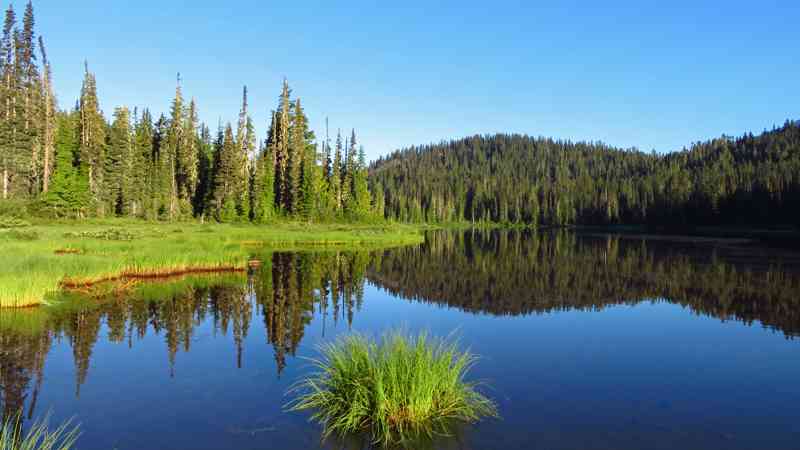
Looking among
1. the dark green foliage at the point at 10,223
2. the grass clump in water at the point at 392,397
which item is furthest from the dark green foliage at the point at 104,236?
the grass clump in water at the point at 392,397

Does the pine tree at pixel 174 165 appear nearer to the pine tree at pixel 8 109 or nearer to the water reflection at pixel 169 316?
the pine tree at pixel 8 109

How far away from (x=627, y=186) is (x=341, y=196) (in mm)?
108792

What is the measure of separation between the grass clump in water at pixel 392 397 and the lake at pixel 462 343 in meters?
0.39

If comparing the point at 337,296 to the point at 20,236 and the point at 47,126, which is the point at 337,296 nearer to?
the point at 20,236

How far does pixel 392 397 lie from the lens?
27.7ft

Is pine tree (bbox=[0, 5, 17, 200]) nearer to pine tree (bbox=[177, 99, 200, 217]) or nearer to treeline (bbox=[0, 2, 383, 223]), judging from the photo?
treeline (bbox=[0, 2, 383, 223])

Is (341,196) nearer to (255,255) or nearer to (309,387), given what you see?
(255,255)

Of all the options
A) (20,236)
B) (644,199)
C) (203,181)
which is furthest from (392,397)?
(644,199)

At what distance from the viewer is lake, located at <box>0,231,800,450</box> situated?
345 inches

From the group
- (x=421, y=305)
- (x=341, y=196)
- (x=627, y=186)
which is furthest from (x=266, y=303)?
(x=627, y=186)

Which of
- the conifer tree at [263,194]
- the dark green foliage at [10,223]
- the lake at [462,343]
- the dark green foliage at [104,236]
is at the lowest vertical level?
the lake at [462,343]

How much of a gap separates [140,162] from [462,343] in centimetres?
6926

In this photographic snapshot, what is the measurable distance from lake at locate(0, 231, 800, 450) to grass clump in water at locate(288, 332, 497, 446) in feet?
1.26

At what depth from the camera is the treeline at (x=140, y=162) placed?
5822 cm
